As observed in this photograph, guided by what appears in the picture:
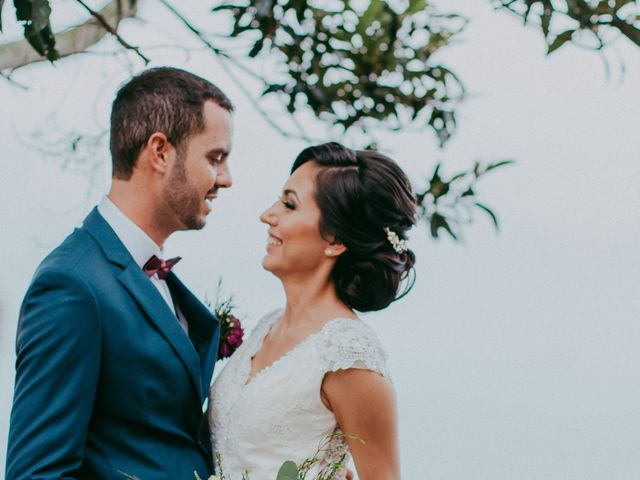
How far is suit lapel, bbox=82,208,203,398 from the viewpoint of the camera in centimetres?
255

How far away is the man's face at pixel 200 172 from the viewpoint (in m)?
2.67

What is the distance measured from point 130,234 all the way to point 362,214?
A: 2.00ft

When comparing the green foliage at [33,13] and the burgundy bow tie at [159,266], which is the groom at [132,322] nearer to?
the burgundy bow tie at [159,266]

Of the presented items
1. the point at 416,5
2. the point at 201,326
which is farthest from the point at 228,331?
the point at 416,5

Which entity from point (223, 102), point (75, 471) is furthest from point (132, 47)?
point (75, 471)

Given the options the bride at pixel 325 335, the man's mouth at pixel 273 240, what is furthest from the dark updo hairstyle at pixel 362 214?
the man's mouth at pixel 273 240

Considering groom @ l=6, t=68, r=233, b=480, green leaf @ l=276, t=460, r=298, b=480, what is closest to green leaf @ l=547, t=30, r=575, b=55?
groom @ l=6, t=68, r=233, b=480

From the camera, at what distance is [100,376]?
2.44m

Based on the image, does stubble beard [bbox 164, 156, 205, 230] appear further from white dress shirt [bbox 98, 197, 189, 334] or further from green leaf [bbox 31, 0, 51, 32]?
green leaf [bbox 31, 0, 51, 32]

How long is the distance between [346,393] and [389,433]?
0.15 m

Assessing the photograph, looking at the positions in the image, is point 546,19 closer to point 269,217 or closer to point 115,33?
point 269,217

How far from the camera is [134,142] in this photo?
272 cm

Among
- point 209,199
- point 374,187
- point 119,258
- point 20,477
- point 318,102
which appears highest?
point 318,102

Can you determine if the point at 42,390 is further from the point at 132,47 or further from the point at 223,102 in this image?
the point at 132,47
